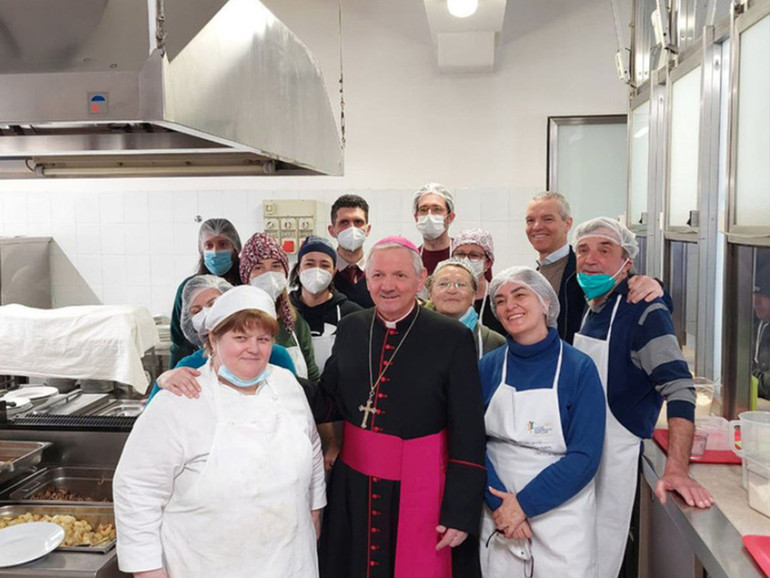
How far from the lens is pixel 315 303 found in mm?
2609

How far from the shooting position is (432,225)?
9.83 feet

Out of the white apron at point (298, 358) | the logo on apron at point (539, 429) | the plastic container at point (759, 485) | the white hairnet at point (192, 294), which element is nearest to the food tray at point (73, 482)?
the white hairnet at point (192, 294)

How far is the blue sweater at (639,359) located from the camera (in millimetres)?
2016

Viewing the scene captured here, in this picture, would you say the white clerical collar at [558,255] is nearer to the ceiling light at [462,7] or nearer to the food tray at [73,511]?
the food tray at [73,511]

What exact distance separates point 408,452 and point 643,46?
11.1 feet

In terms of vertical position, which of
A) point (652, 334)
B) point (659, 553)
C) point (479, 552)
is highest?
point (652, 334)

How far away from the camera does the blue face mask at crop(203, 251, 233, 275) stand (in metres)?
2.65

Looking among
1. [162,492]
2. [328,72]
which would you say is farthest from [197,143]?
[328,72]

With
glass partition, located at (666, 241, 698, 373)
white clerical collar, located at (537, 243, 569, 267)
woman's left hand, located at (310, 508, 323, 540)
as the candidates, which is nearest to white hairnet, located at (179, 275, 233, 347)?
woman's left hand, located at (310, 508, 323, 540)

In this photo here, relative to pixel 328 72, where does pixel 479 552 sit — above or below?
below

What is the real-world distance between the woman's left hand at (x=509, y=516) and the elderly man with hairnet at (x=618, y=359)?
1.44ft

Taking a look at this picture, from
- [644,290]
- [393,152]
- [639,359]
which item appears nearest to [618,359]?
[639,359]

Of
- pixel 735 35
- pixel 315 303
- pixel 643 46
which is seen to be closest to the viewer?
pixel 735 35

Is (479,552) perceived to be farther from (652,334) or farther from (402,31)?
(402,31)
